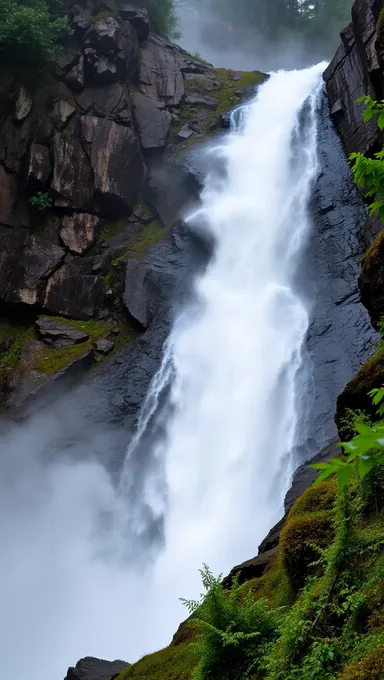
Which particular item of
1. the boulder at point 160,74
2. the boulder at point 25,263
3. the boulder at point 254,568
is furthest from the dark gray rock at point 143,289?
the boulder at point 254,568

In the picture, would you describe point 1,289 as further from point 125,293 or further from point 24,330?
point 125,293

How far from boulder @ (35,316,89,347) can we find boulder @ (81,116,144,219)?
643 cm

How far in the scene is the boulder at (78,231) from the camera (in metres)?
23.5

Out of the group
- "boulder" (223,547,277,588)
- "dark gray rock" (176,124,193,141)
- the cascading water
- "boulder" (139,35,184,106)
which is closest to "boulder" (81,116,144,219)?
"dark gray rock" (176,124,193,141)

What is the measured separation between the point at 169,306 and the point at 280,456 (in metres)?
8.45

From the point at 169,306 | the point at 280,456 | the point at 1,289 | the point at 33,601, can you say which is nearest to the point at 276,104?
the point at 169,306

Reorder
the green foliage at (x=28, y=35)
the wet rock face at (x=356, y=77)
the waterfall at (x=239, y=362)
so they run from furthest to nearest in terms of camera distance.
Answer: the green foliage at (x=28, y=35), the wet rock face at (x=356, y=77), the waterfall at (x=239, y=362)

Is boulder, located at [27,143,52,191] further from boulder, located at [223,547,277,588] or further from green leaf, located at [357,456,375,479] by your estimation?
green leaf, located at [357,456,375,479]

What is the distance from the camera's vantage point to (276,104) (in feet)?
95.8

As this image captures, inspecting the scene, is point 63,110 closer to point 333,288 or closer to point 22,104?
point 22,104

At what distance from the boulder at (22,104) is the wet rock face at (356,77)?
45.3 feet

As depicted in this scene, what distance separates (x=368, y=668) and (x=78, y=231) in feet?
74.2

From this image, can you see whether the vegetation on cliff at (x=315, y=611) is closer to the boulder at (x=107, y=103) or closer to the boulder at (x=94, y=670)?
the boulder at (x=94, y=670)

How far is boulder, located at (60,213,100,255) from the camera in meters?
23.5
